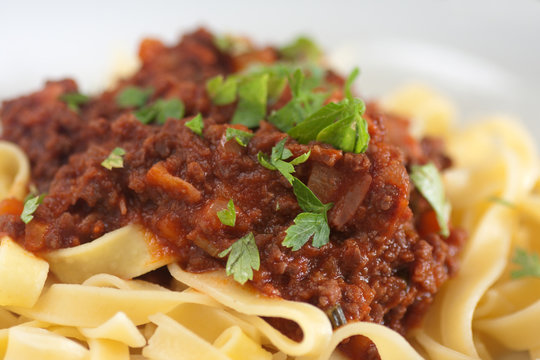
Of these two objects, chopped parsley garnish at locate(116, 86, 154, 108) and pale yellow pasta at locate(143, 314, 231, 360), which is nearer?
pale yellow pasta at locate(143, 314, 231, 360)

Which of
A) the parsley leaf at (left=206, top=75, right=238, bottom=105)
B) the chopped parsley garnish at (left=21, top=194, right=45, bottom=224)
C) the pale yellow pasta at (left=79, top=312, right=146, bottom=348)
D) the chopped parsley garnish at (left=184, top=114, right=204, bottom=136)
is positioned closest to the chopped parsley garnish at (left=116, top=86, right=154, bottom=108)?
the parsley leaf at (left=206, top=75, right=238, bottom=105)

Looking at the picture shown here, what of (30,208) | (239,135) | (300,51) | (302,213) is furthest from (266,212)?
(300,51)

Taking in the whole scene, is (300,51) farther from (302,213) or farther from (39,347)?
(39,347)

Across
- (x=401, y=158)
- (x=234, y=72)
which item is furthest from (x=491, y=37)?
(x=401, y=158)

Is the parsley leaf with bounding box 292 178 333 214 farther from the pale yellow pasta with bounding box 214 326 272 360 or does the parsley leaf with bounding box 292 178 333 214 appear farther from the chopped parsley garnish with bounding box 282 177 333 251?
the pale yellow pasta with bounding box 214 326 272 360

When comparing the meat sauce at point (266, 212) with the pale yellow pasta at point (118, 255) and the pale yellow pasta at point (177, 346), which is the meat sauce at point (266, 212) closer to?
the pale yellow pasta at point (118, 255)

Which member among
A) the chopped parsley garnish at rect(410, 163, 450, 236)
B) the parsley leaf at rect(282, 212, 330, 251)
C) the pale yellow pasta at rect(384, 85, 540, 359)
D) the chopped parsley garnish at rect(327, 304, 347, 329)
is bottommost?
the pale yellow pasta at rect(384, 85, 540, 359)

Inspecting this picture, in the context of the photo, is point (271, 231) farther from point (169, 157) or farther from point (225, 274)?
point (169, 157)
